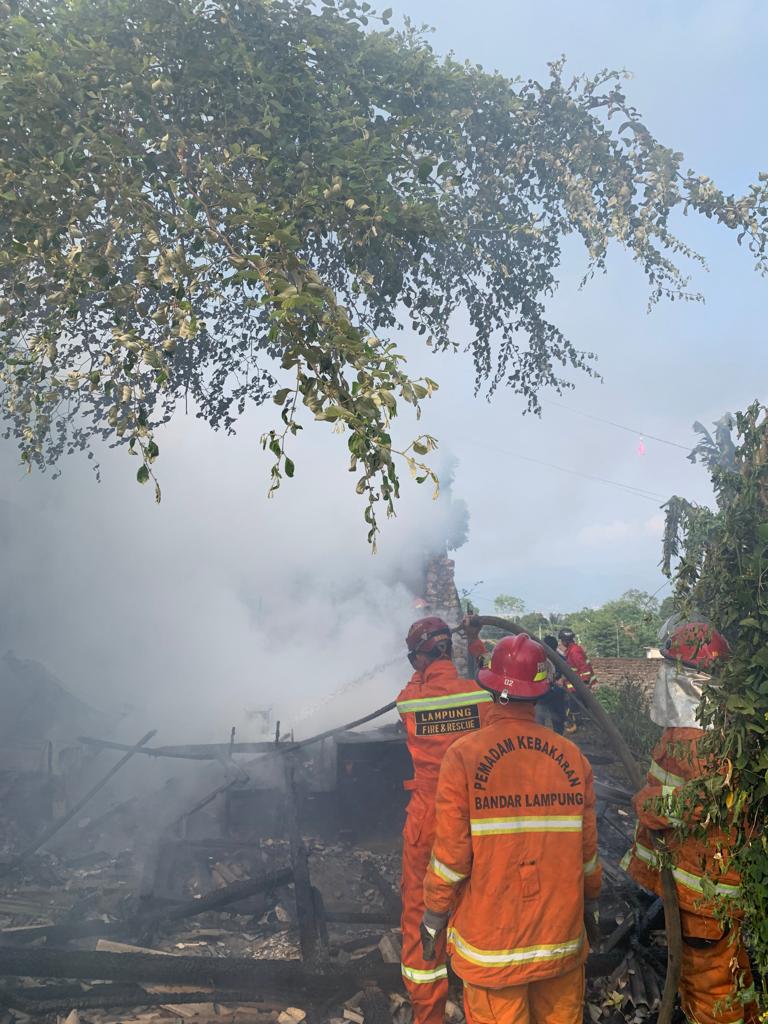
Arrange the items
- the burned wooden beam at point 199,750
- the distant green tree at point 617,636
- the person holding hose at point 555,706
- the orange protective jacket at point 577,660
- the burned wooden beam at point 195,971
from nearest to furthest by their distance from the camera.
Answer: the burned wooden beam at point 195,971, the burned wooden beam at point 199,750, the person holding hose at point 555,706, the orange protective jacket at point 577,660, the distant green tree at point 617,636

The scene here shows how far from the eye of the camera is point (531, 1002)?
3.27 meters

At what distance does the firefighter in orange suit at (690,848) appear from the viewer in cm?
324

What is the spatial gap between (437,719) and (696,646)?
6.63ft

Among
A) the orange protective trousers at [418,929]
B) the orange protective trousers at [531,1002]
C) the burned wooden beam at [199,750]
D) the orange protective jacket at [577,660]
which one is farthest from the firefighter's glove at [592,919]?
the orange protective jacket at [577,660]

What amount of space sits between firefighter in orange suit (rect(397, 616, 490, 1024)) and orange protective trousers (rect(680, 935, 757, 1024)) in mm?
1528

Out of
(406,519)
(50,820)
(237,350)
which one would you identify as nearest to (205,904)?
(50,820)

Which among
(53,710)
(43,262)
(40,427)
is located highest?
(43,262)

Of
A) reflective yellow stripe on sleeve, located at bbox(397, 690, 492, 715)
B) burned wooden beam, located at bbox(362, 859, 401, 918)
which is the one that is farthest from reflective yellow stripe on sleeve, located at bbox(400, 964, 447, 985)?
burned wooden beam, located at bbox(362, 859, 401, 918)

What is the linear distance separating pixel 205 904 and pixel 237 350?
4.95m

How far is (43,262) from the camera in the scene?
399cm

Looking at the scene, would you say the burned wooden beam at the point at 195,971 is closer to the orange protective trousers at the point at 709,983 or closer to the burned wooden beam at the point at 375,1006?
the burned wooden beam at the point at 375,1006

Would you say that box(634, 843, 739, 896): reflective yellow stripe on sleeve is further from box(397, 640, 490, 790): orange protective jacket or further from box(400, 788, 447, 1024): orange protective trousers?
box(397, 640, 490, 790): orange protective jacket

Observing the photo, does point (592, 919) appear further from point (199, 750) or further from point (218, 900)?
point (199, 750)

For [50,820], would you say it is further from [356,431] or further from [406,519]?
[406,519]
